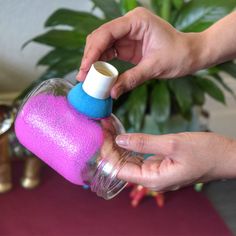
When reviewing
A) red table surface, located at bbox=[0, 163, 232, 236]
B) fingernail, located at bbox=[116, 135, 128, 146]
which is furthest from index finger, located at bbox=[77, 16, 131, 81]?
red table surface, located at bbox=[0, 163, 232, 236]

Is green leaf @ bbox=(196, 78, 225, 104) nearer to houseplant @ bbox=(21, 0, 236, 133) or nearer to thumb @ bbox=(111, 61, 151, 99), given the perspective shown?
houseplant @ bbox=(21, 0, 236, 133)

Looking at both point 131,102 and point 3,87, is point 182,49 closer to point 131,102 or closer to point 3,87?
point 131,102

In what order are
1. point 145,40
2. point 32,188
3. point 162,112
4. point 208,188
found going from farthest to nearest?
point 208,188, point 32,188, point 162,112, point 145,40

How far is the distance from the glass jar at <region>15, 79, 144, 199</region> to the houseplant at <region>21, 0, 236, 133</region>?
1.50 ft

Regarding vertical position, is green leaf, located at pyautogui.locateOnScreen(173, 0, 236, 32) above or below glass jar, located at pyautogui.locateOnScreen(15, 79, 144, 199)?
below

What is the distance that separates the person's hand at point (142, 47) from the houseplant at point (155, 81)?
0.31 metres

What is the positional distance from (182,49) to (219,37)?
9cm

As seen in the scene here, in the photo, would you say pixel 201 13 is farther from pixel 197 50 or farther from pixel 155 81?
pixel 197 50

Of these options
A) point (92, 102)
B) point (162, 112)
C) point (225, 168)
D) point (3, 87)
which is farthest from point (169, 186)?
point (3, 87)

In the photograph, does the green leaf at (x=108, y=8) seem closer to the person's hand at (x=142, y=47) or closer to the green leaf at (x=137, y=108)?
the green leaf at (x=137, y=108)

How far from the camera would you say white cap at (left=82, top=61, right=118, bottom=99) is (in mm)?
521

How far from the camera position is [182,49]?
0.69 m

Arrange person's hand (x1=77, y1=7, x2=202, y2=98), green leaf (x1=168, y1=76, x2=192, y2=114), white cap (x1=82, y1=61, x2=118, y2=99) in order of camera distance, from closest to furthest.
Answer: white cap (x1=82, y1=61, x2=118, y2=99) < person's hand (x1=77, y1=7, x2=202, y2=98) < green leaf (x1=168, y1=76, x2=192, y2=114)

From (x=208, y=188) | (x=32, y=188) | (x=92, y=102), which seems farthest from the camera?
(x=208, y=188)
